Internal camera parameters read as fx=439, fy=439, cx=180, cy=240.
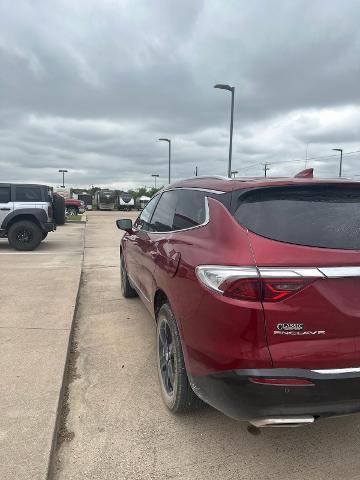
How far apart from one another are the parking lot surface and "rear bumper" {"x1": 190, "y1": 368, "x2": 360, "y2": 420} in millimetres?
525

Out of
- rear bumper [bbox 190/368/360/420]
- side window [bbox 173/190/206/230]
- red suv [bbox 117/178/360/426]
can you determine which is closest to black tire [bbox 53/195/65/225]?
side window [bbox 173/190/206/230]

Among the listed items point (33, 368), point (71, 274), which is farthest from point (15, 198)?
point (33, 368)

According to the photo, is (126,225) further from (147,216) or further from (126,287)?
(126,287)

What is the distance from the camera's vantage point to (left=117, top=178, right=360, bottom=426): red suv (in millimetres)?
2217

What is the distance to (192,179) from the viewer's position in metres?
3.80

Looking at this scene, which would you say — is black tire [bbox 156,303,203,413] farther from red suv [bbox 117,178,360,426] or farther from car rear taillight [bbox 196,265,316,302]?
car rear taillight [bbox 196,265,316,302]

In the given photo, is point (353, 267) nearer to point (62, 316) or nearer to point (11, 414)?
point (11, 414)

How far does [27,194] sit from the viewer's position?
1198 cm

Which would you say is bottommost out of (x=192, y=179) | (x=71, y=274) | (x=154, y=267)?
(x=71, y=274)

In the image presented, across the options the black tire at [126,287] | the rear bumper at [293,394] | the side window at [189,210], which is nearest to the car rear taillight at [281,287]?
the rear bumper at [293,394]

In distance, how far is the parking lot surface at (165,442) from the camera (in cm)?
255

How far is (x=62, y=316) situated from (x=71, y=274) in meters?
2.92

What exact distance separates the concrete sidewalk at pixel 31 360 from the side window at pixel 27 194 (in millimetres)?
4055

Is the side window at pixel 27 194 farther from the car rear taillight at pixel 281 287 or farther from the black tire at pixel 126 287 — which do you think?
the car rear taillight at pixel 281 287
